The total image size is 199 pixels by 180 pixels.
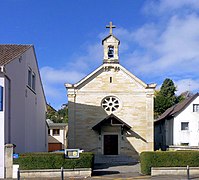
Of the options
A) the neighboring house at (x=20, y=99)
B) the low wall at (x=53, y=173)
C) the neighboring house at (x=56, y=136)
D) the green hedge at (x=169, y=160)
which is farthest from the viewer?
the neighboring house at (x=56, y=136)

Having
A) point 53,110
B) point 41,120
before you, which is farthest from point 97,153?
point 53,110

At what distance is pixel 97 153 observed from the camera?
36188 millimetres

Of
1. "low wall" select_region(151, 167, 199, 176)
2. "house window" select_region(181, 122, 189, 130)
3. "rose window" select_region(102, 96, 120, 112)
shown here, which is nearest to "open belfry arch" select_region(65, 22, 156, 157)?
"rose window" select_region(102, 96, 120, 112)

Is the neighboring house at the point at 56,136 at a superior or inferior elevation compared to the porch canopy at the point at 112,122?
inferior

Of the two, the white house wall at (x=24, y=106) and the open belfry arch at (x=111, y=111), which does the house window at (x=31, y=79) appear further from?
the open belfry arch at (x=111, y=111)

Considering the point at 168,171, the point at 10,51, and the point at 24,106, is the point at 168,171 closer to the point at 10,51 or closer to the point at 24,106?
the point at 24,106

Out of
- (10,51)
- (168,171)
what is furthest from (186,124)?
(10,51)

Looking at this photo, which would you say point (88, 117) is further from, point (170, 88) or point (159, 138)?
point (170, 88)

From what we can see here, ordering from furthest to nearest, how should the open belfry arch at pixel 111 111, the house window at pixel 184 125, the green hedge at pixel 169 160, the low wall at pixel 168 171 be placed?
the house window at pixel 184 125 → the open belfry arch at pixel 111 111 → the green hedge at pixel 169 160 → the low wall at pixel 168 171

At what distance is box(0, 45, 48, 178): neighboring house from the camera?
71.3ft

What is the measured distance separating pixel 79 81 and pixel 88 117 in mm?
3664

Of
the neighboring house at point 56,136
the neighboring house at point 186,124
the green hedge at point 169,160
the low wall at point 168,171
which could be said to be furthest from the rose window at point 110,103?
the neighboring house at point 56,136

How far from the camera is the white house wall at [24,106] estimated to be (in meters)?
24.3

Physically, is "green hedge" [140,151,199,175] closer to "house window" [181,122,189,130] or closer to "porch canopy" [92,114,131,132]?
"porch canopy" [92,114,131,132]
